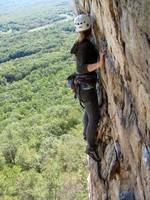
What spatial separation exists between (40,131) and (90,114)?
41.1 meters

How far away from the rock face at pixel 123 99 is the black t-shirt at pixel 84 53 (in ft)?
0.54

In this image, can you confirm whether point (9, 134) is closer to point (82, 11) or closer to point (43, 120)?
point (43, 120)

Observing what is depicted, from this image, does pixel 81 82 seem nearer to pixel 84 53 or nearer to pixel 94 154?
pixel 84 53

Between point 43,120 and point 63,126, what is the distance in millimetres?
5344

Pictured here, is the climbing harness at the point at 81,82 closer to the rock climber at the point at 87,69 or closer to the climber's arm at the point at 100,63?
the rock climber at the point at 87,69

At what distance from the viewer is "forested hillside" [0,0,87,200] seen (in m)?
30.4

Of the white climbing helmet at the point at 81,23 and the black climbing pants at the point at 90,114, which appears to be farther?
the black climbing pants at the point at 90,114

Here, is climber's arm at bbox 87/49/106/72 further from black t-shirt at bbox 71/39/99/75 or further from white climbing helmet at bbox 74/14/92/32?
white climbing helmet at bbox 74/14/92/32

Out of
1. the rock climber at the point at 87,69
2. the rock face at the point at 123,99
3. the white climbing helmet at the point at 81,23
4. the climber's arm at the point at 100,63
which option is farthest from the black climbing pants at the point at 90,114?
the white climbing helmet at the point at 81,23

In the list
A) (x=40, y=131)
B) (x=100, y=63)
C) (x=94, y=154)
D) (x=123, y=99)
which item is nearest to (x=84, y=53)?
(x=100, y=63)

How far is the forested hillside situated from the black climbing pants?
1.08 metres

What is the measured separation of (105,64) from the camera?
7375mm

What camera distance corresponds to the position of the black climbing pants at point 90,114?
26.2ft

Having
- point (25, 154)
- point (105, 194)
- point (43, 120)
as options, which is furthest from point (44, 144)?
point (105, 194)
